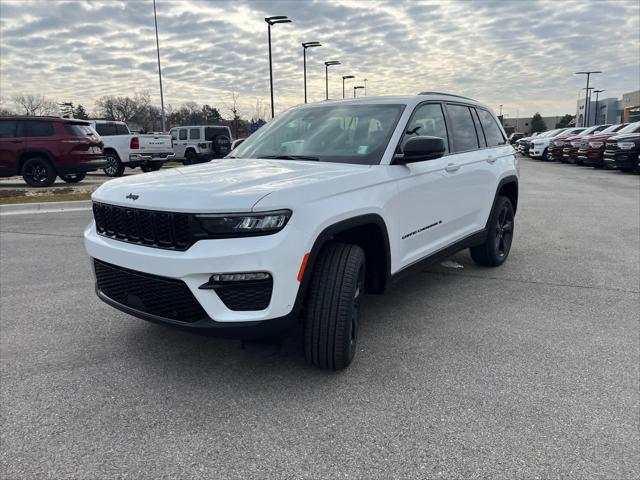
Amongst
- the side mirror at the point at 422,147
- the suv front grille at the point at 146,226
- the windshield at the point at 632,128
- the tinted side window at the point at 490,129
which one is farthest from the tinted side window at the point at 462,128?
the windshield at the point at 632,128

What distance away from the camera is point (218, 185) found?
2902 mm

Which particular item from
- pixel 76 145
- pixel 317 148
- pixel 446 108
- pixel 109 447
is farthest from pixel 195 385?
pixel 76 145

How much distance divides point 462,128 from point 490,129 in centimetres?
89

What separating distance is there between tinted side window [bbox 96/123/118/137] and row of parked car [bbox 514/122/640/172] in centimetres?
1691

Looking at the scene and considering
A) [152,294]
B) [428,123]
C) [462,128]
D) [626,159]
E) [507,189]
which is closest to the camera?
[152,294]

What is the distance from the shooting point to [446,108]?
471 cm

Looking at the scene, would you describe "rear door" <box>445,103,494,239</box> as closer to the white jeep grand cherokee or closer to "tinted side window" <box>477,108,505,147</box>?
"tinted side window" <box>477,108,505,147</box>

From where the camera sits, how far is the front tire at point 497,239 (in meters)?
5.49

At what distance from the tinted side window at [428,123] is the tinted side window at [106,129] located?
50.5 ft

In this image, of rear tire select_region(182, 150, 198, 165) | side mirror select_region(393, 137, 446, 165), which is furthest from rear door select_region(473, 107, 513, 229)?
rear tire select_region(182, 150, 198, 165)

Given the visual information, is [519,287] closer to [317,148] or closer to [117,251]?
[317,148]

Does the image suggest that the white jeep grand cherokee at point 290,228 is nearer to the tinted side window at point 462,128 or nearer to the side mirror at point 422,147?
the side mirror at point 422,147

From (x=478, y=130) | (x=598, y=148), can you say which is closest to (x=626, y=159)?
(x=598, y=148)

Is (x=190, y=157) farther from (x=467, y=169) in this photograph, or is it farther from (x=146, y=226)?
(x=146, y=226)
